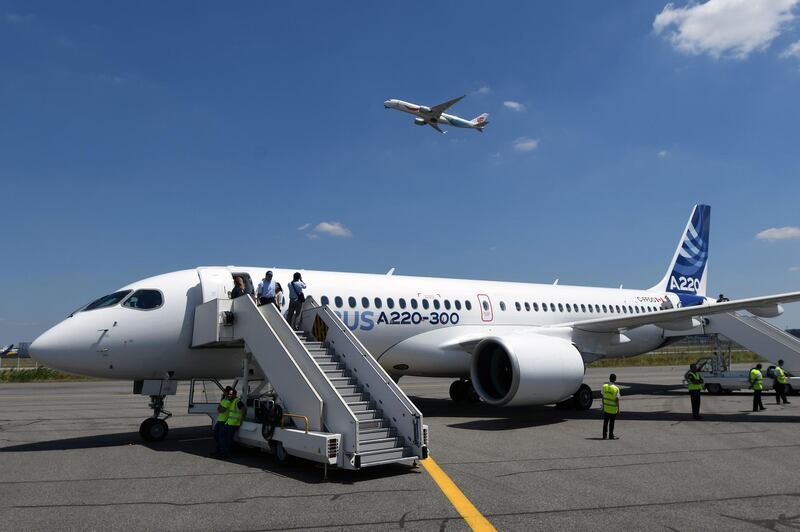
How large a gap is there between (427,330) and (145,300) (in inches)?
283

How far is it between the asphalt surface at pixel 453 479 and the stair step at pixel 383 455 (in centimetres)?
26

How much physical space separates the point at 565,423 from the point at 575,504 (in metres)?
7.91

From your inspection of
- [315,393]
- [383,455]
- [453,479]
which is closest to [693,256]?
[453,479]

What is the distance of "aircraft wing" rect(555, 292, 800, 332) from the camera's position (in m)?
15.9

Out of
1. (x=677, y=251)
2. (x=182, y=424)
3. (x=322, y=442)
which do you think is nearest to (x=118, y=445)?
(x=182, y=424)

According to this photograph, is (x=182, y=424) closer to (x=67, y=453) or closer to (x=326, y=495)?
(x=67, y=453)

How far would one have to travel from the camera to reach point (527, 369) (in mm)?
13977

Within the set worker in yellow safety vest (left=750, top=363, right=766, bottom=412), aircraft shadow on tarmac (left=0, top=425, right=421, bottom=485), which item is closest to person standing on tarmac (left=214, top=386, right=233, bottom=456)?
aircraft shadow on tarmac (left=0, top=425, right=421, bottom=485)

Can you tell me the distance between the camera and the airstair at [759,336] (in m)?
22.5

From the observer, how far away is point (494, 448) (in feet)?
36.7

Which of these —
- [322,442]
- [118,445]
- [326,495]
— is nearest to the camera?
[326,495]

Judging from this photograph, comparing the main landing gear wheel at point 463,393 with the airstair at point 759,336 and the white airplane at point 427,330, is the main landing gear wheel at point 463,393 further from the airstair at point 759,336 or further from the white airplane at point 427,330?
the airstair at point 759,336

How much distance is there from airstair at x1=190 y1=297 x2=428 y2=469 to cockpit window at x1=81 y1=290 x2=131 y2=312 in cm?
159

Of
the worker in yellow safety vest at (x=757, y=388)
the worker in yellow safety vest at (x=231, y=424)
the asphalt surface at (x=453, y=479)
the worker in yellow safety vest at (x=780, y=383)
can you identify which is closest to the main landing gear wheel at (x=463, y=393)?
the asphalt surface at (x=453, y=479)
